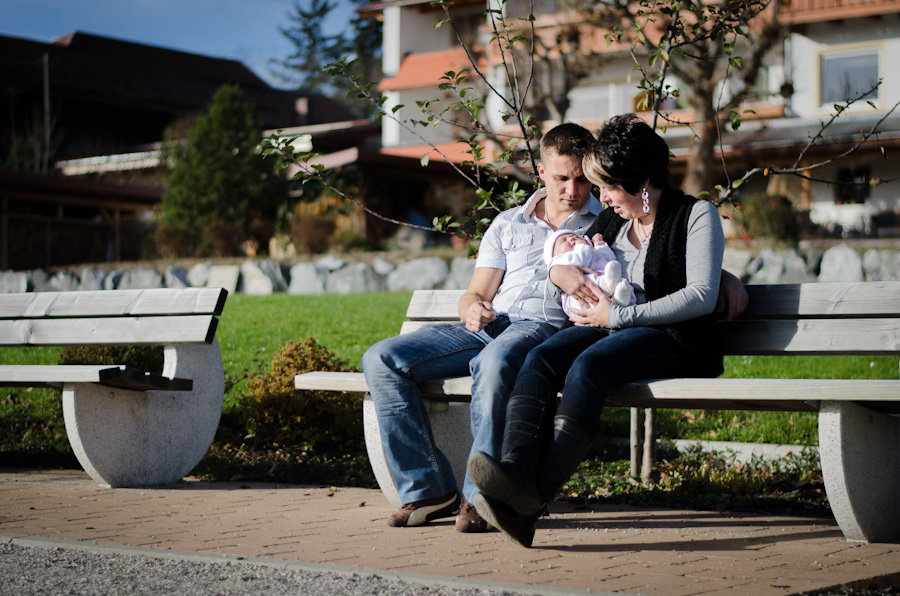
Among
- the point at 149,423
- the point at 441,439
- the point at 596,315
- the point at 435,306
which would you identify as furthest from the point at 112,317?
the point at 596,315

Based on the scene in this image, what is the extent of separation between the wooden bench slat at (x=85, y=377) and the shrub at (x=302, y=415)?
97 centimetres

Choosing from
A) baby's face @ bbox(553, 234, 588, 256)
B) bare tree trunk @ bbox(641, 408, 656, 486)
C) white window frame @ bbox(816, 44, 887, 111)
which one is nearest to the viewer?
baby's face @ bbox(553, 234, 588, 256)

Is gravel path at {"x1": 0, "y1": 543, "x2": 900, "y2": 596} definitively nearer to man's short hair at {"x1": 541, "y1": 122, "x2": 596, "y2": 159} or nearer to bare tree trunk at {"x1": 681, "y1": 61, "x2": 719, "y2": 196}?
man's short hair at {"x1": 541, "y1": 122, "x2": 596, "y2": 159}

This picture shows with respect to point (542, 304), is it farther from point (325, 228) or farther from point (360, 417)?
point (325, 228)

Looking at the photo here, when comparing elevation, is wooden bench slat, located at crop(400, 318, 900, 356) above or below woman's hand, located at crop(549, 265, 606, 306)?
below

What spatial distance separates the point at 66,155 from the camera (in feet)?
110

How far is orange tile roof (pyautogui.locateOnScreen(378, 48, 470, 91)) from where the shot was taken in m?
31.0

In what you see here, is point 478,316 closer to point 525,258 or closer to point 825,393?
point 525,258

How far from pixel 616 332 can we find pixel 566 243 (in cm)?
48

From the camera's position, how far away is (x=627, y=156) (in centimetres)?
386

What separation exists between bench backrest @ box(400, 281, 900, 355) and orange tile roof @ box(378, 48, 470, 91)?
1071 inches

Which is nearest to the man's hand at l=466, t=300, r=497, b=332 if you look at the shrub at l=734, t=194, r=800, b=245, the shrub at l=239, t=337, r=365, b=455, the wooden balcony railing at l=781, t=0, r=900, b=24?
the shrub at l=239, t=337, r=365, b=455

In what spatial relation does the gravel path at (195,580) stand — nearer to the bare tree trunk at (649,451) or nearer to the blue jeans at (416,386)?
the blue jeans at (416,386)

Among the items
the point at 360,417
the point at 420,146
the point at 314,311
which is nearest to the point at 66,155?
the point at 420,146
